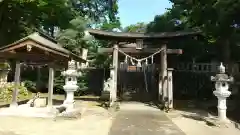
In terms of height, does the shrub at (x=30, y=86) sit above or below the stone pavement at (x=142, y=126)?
above

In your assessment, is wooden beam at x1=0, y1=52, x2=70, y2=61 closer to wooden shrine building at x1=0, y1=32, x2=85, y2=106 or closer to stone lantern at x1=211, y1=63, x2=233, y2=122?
wooden shrine building at x1=0, y1=32, x2=85, y2=106

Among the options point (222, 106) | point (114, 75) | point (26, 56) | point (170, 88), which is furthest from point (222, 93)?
point (26, 56)

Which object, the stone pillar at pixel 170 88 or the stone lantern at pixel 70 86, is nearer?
the stone lantern at pixel 70 86

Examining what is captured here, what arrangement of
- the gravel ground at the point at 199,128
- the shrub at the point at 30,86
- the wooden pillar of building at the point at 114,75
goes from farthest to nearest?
the shrub at the point at 30,86
the wooden pillar of building at the point at 114,75
the gravel ground at the point at 199,128

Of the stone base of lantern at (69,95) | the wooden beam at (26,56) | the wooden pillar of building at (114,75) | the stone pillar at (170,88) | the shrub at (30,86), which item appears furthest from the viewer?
the shrub at (30,86)

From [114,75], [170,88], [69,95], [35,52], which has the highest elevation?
[35,52]

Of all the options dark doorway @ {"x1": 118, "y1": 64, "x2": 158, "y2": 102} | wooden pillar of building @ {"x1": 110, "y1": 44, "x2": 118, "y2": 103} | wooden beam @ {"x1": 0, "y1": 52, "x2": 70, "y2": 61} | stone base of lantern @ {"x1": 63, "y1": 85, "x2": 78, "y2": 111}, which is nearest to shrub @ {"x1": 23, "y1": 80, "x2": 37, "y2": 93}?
dark doorway @ {"x1": 118, "y1": 64, "x2": 158, "y2": 102}

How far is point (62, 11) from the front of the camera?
1079 inches

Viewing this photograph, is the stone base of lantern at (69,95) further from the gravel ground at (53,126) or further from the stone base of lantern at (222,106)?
the stone base of lantern at (222,106)

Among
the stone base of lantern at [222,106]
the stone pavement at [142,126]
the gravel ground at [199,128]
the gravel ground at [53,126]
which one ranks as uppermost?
the stone base of lantern at [222,106]

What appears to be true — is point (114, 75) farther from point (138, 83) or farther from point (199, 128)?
point (199, 128)

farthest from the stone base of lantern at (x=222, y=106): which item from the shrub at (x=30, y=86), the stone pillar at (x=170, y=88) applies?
the shrub at (x=30, y=86)

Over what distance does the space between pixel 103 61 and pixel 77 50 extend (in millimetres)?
2863

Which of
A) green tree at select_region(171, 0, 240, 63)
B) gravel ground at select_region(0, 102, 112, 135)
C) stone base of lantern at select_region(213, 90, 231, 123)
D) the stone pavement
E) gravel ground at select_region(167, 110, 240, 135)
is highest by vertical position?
green tree at select_region(171, 0, 240, 63)
